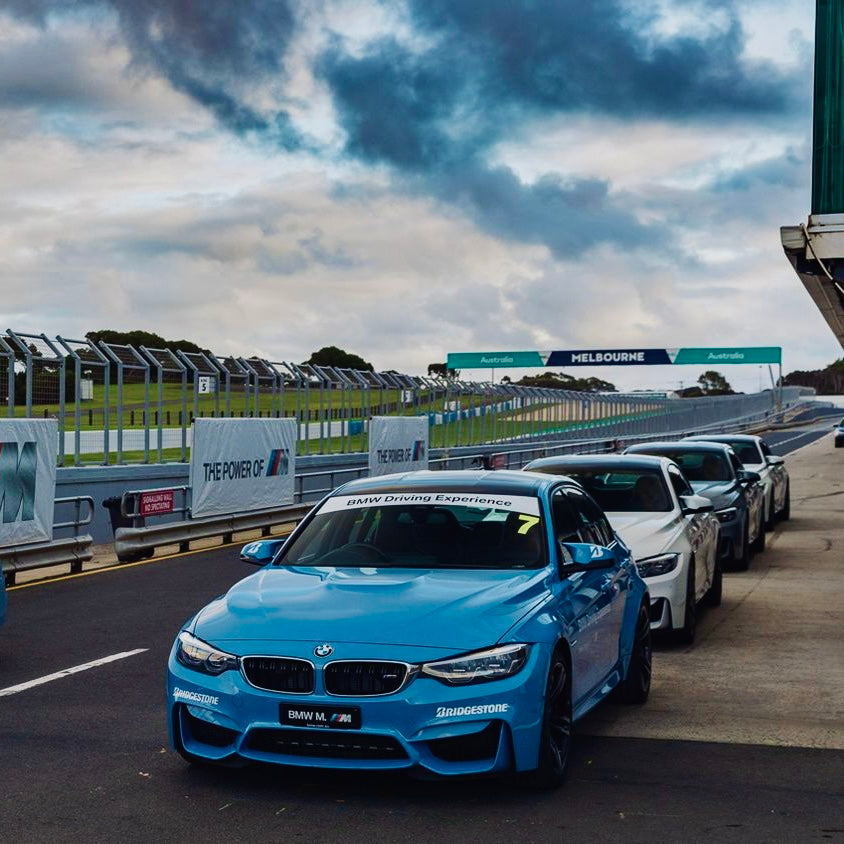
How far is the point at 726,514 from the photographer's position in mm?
15891

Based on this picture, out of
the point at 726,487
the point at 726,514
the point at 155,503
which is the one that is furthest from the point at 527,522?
the point at 155,503

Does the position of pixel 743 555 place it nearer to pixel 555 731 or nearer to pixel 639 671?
pixel 639 671

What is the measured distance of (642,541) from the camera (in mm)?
Answer: 10688

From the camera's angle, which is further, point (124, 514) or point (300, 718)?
point (124, 514)

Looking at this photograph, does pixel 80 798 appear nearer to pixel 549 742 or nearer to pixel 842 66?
pixel 549 742

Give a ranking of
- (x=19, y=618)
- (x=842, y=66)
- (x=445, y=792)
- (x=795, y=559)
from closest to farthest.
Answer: (x=445, y=792) → (x=19, y=618) → (x=842, y=66) → (x=795, y=559)

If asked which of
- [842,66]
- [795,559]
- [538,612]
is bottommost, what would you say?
[795,559]

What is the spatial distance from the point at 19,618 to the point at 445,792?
7.46 meters

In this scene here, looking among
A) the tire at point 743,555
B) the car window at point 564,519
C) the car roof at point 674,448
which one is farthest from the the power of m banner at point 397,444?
the car window at point 564,519

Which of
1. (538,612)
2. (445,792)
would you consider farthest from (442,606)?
(445,792)

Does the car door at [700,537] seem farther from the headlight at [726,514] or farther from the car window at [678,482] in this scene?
the headlight at [726,514]

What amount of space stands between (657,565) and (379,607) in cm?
460

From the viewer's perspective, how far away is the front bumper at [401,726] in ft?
18.9

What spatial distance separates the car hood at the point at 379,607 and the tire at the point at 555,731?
0.33 metres
